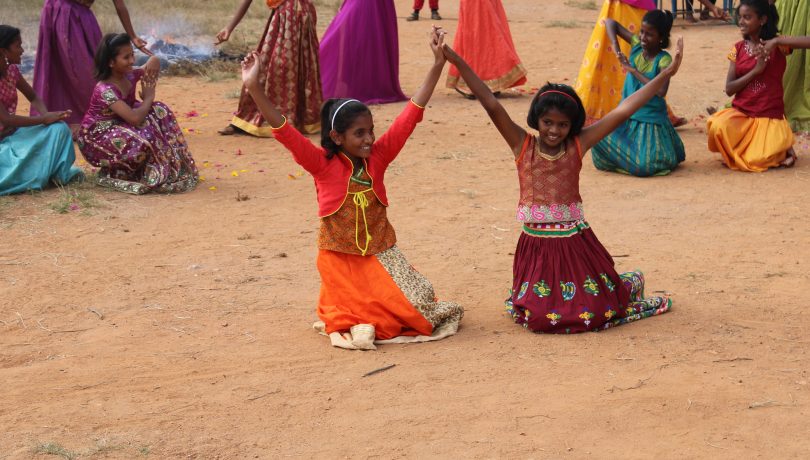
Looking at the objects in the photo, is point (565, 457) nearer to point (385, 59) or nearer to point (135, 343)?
point (135, 343)

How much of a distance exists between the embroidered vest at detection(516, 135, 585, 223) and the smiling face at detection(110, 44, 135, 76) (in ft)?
11.6

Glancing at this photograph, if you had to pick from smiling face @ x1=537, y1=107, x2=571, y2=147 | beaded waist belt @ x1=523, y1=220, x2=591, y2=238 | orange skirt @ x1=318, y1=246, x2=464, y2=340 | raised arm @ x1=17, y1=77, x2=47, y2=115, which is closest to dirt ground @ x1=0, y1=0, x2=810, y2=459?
orange skirt @ x1=318, y1=246, x2=464, y2=340

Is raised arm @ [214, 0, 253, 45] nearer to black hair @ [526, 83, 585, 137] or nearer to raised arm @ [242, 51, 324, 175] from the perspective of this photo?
raised arm @ [242, 51, 324, 175]

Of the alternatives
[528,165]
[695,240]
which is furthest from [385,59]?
[528,165]

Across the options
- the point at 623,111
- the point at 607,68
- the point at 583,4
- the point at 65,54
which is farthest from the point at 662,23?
the point at 583,4

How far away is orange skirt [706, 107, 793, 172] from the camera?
7.96 metres

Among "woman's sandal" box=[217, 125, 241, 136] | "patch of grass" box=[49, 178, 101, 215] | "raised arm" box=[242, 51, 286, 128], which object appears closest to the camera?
"raised arm" box=[242, 51, 286, 128]

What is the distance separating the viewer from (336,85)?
10.7 metres

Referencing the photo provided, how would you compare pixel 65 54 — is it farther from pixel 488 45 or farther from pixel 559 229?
pixel 559 229

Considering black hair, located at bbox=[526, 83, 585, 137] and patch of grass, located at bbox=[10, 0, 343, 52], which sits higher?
black hair, located at bbox=[526, 83, 585, 137]

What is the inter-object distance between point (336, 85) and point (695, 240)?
5265mm

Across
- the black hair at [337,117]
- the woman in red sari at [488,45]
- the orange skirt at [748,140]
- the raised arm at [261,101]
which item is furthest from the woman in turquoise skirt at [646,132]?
the raised arm at [261,101]

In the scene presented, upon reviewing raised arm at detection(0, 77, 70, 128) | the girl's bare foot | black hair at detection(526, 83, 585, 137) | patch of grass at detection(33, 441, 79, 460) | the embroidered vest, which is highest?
black hair at detection(526, 83, 585, 137)

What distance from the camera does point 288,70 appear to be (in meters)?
9.58
